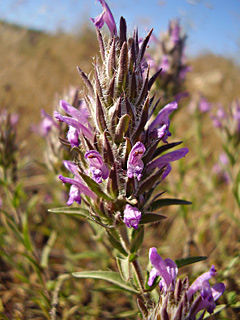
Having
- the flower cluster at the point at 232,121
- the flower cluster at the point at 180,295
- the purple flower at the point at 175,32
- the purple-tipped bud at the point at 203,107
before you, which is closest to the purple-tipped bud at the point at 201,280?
the flower cluster at the point at 180,295

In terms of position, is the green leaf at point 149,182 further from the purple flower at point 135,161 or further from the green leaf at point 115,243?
the green leaf at point 115,243

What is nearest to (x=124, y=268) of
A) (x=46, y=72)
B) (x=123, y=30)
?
(x=123, y=30)

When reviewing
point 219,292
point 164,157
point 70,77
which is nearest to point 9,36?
point 70,77

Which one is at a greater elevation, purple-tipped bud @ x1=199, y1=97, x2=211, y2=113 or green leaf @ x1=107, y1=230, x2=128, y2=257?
purple-tipped bud @ x1=199, y1=97, x2=211, y2=113

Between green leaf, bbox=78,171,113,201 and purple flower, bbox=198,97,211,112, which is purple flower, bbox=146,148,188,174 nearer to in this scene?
green leaf, bbox=78,171,113,201

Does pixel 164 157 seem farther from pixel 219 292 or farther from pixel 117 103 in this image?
pixel 219 292


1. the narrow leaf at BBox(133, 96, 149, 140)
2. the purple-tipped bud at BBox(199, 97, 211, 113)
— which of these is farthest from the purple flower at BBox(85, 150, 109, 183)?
the purple-tipped bud at BBox(199, 97, 211, 113)
